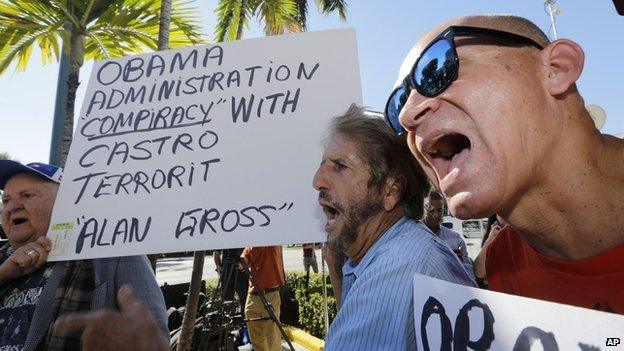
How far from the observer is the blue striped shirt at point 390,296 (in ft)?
3.43

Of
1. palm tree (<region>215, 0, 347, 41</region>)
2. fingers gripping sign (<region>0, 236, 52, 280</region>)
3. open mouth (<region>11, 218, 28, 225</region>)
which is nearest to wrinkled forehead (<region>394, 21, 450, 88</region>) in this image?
fingers gripping sign (<region>0, 236, 52, 280</region>)

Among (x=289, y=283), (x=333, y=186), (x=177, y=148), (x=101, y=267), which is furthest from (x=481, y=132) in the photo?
(x=289, y=283)

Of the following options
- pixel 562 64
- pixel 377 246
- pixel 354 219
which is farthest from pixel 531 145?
pixel 354 219

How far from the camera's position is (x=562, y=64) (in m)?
1.01

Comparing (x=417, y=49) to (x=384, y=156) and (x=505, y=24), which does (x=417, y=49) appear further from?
(x=384, y=156)

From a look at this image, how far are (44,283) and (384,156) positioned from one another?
69.6 inches

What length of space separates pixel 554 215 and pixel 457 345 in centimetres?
47

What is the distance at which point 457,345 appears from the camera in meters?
0.86

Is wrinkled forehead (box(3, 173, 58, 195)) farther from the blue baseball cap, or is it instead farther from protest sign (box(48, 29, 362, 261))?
protest sign (box(48, 29, 362, 261))

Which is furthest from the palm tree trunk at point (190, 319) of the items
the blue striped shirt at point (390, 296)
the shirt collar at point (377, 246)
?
the blue striped shirt at point (390, 296)

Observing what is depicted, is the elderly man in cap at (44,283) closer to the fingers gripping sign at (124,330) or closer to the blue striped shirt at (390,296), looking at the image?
the fingers gripping sign at (124,330)

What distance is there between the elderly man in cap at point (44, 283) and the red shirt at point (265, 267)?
148 inches

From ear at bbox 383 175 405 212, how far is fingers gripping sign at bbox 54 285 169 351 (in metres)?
0.99

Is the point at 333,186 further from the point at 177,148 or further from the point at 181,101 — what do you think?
the point at 181,101
